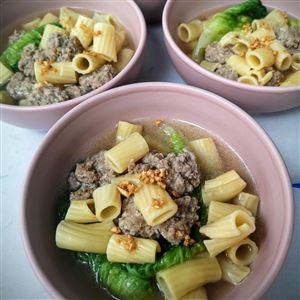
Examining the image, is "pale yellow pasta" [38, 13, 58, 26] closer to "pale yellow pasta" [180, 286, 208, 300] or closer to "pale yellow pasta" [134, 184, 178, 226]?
"pale yellow pasta" [134, 184, 178, 226]

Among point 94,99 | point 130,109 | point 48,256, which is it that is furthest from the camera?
point 130,109

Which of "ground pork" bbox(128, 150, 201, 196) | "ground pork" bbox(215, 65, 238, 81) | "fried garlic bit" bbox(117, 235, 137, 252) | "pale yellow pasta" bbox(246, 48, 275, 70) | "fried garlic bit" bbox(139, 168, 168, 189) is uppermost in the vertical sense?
"pale yellow pasta" bbox(246, 48, 275, 70)

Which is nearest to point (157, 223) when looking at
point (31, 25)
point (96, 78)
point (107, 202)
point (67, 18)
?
point (107, 202)

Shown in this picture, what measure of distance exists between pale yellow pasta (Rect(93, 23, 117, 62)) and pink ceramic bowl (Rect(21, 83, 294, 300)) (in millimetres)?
277

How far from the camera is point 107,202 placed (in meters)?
1.13

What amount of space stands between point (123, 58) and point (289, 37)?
0.68 m

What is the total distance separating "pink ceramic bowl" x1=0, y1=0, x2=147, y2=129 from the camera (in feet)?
4.41

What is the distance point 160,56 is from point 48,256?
3.44ft

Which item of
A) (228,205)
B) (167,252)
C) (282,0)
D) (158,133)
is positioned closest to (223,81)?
(158,133)

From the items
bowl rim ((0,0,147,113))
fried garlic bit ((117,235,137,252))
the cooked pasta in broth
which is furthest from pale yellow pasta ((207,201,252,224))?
bowl rim ((0,0,147,113))

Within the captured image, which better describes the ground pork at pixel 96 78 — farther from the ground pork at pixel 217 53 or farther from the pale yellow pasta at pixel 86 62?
the ground pork at pixel 217 53

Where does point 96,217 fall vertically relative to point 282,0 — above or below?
below

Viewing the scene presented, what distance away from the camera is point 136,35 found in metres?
1.71

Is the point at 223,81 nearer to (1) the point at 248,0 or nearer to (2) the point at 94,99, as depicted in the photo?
(2) the point at 94,99
